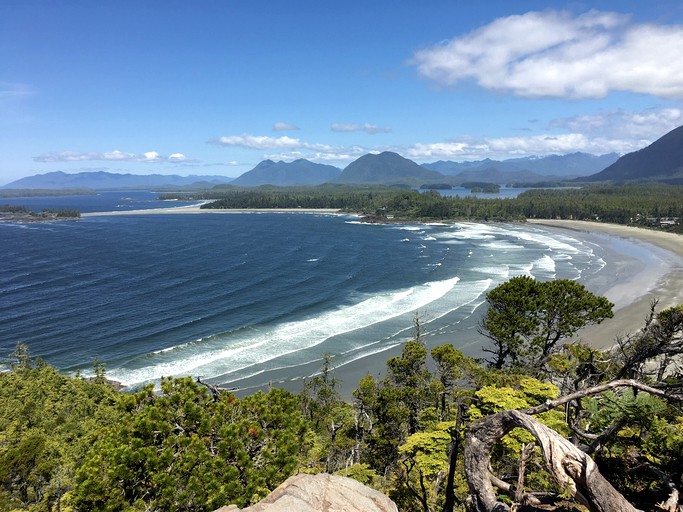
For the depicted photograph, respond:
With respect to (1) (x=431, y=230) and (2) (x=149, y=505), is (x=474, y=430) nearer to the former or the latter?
(2) (x=149, y=505)

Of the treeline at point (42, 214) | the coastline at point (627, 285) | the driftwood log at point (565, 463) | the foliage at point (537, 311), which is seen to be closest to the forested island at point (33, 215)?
the treeline at point (42, 214)

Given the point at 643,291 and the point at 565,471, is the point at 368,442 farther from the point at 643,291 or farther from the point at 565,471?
the point at 643,291

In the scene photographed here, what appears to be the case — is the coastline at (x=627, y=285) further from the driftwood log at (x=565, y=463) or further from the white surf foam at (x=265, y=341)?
the driftwood log at (x=565, y=463)

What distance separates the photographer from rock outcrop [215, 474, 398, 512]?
27.8 ft

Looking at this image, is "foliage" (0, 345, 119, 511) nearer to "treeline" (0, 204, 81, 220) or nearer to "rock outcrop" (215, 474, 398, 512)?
"rock outcrop" (215, 474, 398, 512)

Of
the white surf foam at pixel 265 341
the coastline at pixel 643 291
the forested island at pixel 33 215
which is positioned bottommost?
the white surf foam at pixel 265 341

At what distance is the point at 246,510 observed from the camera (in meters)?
8.34

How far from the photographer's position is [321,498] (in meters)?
8.78

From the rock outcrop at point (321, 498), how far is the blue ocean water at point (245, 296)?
1005 inches

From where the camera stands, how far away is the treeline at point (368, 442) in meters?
7.52

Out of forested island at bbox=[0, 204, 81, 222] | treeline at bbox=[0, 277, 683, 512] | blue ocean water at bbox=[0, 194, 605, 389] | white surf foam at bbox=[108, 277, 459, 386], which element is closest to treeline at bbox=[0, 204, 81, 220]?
forested island at bbox=[0, 204, 81, 222]

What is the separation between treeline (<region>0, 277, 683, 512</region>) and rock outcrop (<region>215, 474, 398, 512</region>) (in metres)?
1.85

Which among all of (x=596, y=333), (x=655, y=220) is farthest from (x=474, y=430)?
(x=655, y=220)

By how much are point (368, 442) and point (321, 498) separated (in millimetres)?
14791
